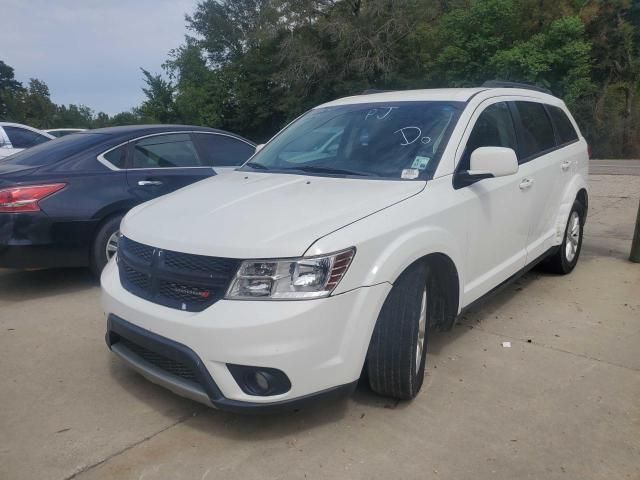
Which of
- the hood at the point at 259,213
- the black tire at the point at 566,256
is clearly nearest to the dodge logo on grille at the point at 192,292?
the hood at the point at 259,213

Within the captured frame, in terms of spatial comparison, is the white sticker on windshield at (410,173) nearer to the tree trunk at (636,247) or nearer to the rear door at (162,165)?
the rear door at (162,165)

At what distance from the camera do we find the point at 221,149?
247 inches

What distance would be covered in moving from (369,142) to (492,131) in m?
0.91

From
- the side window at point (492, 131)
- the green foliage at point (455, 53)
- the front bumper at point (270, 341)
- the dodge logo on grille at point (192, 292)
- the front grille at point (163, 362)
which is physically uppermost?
the green foliage at point (455, 53)

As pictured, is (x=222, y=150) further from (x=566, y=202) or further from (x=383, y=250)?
(x=383, y=250)

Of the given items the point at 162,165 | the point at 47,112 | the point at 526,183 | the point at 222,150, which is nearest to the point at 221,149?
the point at 222,150

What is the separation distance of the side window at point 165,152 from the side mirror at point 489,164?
3.35m

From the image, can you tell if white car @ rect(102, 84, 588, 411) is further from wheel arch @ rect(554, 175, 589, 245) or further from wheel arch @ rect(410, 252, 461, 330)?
wheel arch @ rect(554, 175, 589, 245)

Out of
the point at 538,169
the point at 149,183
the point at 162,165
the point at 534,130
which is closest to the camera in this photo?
the point at 538,169

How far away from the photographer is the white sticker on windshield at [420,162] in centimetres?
337

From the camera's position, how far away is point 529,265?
452 cm

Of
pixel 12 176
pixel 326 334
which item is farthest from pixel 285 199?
pixel 12 176

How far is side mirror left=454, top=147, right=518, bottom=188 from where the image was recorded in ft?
10.8

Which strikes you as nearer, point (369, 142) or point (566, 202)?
point (369, 142)
